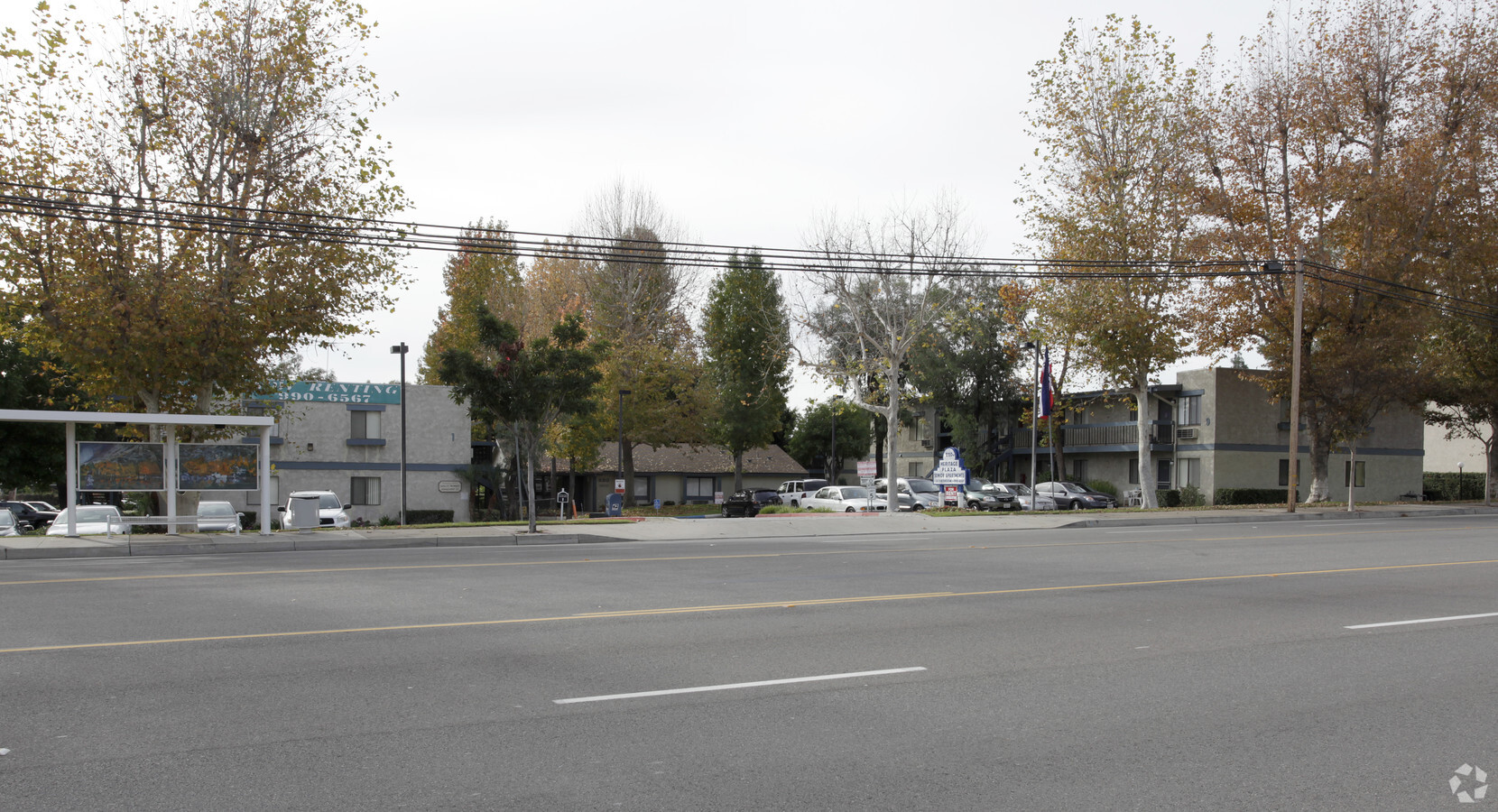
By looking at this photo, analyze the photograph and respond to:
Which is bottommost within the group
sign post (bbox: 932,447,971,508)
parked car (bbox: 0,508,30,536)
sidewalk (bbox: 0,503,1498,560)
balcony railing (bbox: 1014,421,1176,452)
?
parked car (bbox: 0,508,30,536)

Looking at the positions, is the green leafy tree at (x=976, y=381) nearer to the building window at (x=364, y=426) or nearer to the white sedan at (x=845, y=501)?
the white sedan at (x=845, y=501)

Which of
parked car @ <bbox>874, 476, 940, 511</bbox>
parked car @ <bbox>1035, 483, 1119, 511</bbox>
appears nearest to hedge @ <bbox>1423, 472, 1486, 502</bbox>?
parked car @ <bbox>1035, 483, 1119, 511</bbox>

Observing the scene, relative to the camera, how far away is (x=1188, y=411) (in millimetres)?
50562

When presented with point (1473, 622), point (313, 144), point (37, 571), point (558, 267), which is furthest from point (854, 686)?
point (558, 267)

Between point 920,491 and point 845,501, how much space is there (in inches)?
225

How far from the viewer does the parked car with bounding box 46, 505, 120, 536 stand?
23141mm

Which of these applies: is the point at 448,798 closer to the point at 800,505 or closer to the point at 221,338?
the point at 221,338

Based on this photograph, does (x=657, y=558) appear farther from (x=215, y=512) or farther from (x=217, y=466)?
(x=215, y=512)

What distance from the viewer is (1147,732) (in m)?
6.15

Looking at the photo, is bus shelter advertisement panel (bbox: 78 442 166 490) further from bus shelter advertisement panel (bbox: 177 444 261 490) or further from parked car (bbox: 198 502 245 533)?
parked car (bbox: 198 502 245 533)

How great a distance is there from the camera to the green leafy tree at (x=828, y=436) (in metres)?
73.2

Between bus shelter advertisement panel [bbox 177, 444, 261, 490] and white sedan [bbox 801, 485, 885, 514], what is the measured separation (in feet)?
66.3

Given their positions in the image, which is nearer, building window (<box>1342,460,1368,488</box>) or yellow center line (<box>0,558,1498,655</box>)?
yellow center line (<box>0,558,1498,655</box>)

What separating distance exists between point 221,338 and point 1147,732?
22.0 metres
